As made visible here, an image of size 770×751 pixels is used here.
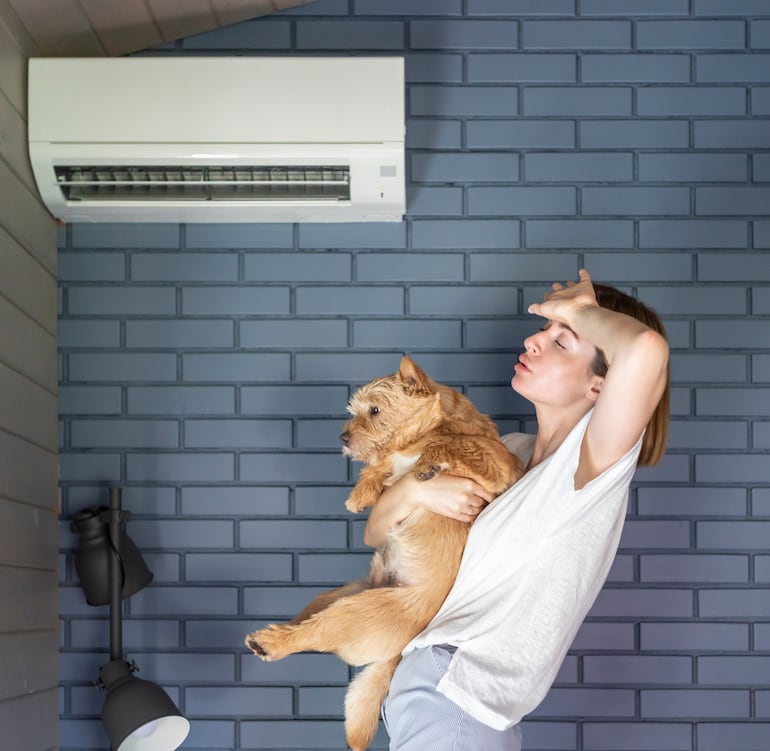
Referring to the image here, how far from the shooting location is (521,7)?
2.71 metres

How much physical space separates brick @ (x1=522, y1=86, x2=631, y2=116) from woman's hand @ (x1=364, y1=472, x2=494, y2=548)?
1.26 meters

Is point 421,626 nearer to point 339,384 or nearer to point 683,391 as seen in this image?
point 339,384

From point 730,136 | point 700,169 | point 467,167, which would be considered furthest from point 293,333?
point 730,136

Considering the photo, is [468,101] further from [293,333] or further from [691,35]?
[293,333]

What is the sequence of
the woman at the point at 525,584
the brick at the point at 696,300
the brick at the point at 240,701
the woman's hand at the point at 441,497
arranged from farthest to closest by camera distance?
the brick at the point at 696,300, the brick at the point at 240,701, the woman's hand at the point at 441,497, the woman at the point at 525,584

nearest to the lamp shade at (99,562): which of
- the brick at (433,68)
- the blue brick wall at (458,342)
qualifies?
the blue brick wall at (458,342)

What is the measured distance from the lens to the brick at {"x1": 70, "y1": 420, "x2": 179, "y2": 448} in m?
2.63

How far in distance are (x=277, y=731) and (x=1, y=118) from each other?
67.0 inches

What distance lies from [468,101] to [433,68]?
13 cm

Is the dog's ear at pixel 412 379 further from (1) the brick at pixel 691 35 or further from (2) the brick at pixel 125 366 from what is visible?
(1) the brick at pixel 691 35

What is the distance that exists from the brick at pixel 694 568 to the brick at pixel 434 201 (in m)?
1.09

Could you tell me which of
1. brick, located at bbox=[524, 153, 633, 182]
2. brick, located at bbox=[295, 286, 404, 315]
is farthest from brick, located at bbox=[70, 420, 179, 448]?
brick, located at bbox=[524, 153, 633, 182]

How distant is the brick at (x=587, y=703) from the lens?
2.58 metres

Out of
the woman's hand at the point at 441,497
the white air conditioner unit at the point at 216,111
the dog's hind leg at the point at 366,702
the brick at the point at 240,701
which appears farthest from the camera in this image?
the brick at the point at 240,701
